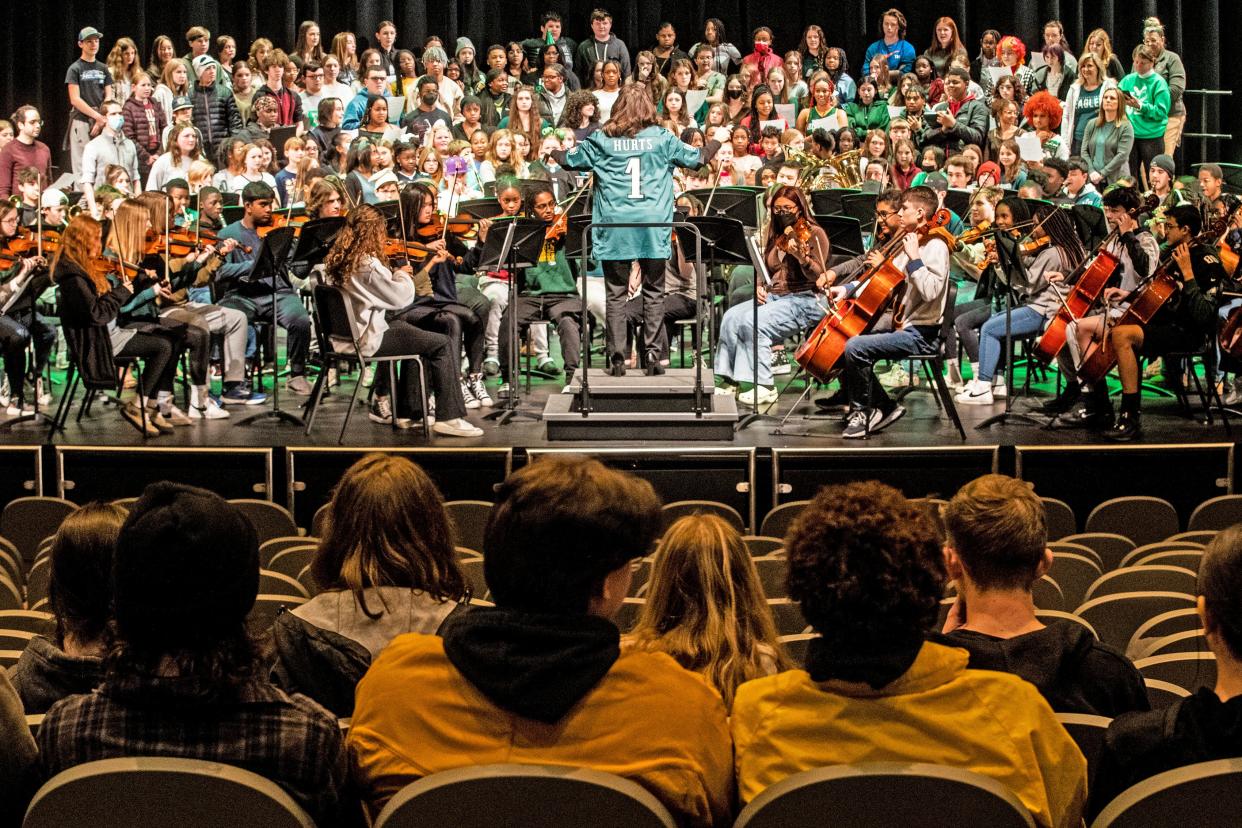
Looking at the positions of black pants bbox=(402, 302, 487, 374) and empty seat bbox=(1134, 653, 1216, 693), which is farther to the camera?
black pants bbox=(402, 302, 487, 374)

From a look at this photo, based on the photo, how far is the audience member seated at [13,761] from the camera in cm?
193

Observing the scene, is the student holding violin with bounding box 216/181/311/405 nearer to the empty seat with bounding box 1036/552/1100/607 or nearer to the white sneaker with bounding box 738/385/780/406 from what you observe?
the white sneaker with bounding box 738/385/780/406

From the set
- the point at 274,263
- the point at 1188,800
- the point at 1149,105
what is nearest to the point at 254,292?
the point at 274,263

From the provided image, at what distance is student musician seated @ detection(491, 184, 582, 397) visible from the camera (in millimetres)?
8484

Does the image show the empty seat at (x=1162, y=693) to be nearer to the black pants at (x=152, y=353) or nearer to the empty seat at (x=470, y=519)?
the empty seat at (x=470, y=519)

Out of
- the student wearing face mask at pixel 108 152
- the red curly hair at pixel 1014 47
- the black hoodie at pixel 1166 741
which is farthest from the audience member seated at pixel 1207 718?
the red curly hair at pixel 1014 47

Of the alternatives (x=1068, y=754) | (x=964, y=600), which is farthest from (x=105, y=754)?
(x=964, y=600)

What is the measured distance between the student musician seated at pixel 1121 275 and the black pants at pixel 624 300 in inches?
85.6

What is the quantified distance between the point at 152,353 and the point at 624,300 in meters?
2.53

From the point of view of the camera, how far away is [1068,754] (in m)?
1.98

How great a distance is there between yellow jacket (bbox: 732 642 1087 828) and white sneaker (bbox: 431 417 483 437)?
516cm

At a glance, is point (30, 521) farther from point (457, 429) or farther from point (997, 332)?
point (997, 332)

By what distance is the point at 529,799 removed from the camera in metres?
1.72

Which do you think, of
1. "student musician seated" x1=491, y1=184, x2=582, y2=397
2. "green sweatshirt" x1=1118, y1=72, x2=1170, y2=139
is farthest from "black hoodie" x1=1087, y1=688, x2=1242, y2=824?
"green sweatshirt" x1=1118, y1=72, x2=1170, y2=139
